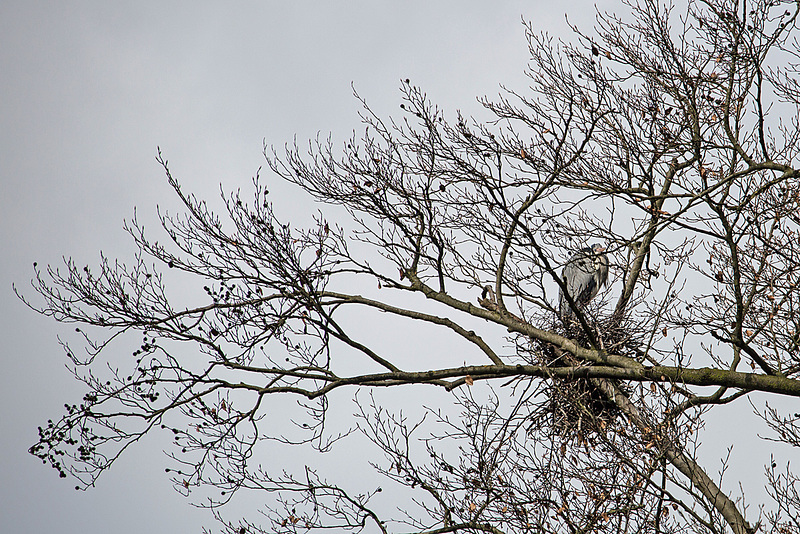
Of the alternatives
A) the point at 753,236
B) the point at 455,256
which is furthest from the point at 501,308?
the point at 753,236

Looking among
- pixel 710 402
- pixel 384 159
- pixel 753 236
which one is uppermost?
pixel 384 159

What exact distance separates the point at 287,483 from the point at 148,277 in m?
1.85

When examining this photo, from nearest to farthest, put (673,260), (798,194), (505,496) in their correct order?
(505,496) < (798,194) < (673,260)

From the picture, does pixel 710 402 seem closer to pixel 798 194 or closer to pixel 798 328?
pixel 798 328

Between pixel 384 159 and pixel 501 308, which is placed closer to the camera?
pixel 501 308

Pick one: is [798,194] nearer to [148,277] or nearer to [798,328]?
[798,328]

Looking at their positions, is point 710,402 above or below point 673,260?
below

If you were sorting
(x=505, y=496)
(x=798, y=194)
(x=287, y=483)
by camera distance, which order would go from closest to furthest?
(x=505, y=496) → (x=798, y=194) → (x=287, y=483)

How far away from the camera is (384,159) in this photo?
666 centimetres

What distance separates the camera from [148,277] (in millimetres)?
5887

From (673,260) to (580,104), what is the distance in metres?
1.46

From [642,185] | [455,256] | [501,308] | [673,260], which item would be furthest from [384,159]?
[673,260]

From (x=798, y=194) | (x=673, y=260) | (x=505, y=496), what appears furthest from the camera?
(x=673, y=260)

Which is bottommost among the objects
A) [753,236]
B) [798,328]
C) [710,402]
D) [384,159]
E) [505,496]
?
[505,496]
